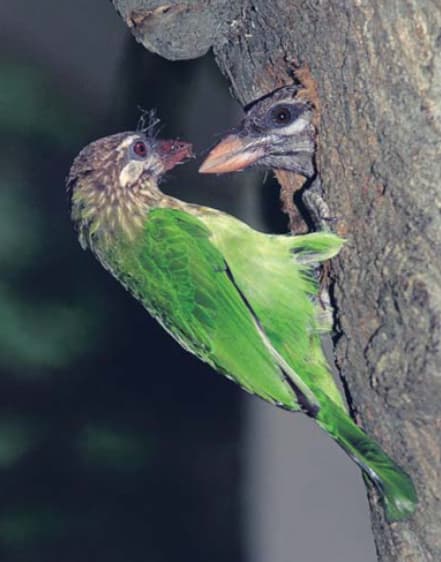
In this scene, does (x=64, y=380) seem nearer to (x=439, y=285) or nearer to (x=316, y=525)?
(x=316, y=525)

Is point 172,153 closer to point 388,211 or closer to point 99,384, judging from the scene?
point 388,211

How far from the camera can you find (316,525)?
4078 mm

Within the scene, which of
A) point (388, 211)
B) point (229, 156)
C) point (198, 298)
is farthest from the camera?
point (229, 156)

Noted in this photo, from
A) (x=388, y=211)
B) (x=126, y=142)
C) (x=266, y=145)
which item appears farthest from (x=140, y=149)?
(x=388, y=211)

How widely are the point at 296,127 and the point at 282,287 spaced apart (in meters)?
0.36

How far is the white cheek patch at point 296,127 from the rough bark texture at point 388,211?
0.18 m

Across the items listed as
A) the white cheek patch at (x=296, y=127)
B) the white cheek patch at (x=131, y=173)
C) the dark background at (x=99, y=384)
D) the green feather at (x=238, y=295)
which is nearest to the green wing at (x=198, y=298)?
the green feather at (x=238, y=295)

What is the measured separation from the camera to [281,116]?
2049mm

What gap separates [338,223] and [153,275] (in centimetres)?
44

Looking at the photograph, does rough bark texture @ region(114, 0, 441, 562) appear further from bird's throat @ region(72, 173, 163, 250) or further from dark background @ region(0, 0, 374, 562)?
dark background @ region(0, 0, 374, 562)

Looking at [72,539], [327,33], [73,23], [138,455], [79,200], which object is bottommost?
[72,539]

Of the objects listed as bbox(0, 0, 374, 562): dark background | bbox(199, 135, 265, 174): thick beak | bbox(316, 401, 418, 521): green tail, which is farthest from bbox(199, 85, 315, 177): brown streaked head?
bbox(0, 0, 374, 562): dark background

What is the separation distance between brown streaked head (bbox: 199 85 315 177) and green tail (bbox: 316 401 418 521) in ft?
2.02

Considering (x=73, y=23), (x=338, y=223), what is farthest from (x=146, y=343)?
(x=338, y=223)
